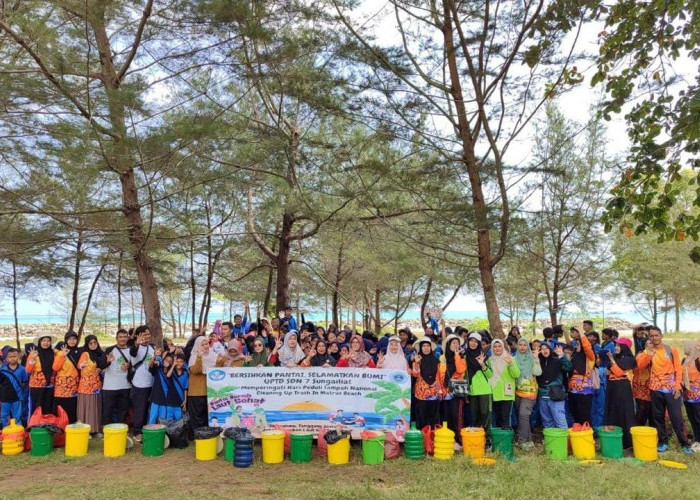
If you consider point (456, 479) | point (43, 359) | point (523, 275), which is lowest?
point (456, 479)

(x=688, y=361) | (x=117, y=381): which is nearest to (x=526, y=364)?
(x=688, y=361)

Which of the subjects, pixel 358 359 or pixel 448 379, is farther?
pixel 358 359

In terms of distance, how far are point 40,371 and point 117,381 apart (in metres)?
1.06

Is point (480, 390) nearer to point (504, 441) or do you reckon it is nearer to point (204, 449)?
point (504, 441)

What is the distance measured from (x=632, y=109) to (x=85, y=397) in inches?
289

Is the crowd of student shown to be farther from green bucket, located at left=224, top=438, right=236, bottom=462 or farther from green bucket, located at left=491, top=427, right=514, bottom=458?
green bucket, located at left=224, top=438, right=236, bottom=462

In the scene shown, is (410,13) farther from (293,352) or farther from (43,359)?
(43,359)

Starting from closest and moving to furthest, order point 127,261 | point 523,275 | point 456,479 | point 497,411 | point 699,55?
point 699,55 → point 456,479 → point 497,411 → point 127,261 → point 523,275

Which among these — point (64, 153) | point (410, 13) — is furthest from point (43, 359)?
point (410, 13)

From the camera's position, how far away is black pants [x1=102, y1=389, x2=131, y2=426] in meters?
7.18

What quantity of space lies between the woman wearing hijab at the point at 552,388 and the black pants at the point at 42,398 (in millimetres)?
6512

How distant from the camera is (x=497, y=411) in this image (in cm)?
678

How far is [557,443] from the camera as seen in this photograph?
5.98 metres

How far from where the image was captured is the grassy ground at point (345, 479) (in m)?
4.93
